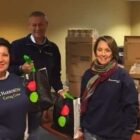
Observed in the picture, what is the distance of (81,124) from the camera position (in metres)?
2.20

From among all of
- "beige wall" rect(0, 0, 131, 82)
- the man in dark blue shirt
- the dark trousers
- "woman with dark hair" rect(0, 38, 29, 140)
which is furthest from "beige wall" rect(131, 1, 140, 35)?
"woman with dark hair" rect(0, 38, 29, 140)

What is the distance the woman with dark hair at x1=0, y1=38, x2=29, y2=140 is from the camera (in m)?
1.81

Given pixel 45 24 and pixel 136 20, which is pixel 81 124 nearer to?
pixel 45 24

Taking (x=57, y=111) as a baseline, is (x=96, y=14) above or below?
above

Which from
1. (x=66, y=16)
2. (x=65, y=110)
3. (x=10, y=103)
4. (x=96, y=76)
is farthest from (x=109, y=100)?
(x=66, y=16)

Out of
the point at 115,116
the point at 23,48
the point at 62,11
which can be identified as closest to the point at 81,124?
the point at 115,116

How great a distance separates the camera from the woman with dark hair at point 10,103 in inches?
71.2

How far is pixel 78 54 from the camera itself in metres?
3.75

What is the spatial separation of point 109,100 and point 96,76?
0.20 meters

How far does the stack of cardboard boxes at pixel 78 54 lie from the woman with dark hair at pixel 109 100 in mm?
1491

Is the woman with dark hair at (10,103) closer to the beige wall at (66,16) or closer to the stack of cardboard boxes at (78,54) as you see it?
the stack of cardboard boxes at (78,54)

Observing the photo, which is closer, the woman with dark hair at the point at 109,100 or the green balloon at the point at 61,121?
the woman with dark hair at the point at 109,100

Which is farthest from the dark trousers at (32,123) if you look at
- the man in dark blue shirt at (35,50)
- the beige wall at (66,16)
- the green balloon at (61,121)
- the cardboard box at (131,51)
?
the beige wall at (66,16)

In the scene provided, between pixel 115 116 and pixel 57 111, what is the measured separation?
1.47 feet
